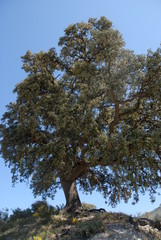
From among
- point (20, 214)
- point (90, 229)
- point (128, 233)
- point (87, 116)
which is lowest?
point (128, 233)

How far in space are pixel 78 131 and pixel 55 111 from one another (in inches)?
101

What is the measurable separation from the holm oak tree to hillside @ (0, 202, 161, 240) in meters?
1.43

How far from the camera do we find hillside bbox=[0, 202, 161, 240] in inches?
411

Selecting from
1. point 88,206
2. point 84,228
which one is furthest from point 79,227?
point 88,206

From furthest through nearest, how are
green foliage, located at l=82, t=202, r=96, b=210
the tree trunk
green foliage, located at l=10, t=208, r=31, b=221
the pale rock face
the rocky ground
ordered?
1. green foliage, located at l=82, t=202, r=96, b=210
2. green foliage, located at l=10, t=208, r=31, b=221
3. the tree trunk
4. the rocky ground
5. the pale rock face

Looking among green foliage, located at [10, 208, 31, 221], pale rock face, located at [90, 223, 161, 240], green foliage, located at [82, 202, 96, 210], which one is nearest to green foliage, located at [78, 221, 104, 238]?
pale rock face, located at [90, 223, 161, 240]

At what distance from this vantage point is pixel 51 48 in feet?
52.6

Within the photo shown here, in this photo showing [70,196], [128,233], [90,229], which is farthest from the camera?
[70,196]

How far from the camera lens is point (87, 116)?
42.1 ft

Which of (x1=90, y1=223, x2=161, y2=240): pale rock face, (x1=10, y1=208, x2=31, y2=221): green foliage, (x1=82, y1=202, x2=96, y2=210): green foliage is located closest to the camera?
(x1=90, y1=223, x2=161, y2=240): pale rock face

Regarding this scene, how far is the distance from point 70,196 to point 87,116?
5.43 m

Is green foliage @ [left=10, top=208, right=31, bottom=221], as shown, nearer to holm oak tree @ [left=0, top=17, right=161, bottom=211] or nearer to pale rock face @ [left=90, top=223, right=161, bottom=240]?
holm oak tree @ [left=0, top=17, right=161, bottom=211]

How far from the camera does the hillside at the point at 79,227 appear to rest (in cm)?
1043

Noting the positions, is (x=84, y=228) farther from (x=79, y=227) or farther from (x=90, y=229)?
(x=79, y=227)
